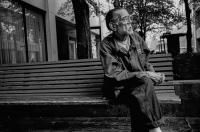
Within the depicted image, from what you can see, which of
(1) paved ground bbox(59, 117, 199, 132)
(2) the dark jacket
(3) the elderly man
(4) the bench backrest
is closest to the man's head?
(3) the elderly man

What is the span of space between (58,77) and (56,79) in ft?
0.16

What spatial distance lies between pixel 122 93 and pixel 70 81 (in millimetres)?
1925

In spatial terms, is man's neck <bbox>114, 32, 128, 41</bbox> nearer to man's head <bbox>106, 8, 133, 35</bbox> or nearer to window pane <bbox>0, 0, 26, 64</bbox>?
man's head <bbox>106, 8, 133, 35</bbox>

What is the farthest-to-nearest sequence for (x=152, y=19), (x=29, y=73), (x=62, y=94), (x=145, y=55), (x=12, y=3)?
(x=152, y=19), (x=12, y=3), (x=29, y=73), (x=62, y=94), (x=145, y=55)

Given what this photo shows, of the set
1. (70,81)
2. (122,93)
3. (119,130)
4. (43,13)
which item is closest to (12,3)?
(43,13)

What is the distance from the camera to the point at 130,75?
9.57ft

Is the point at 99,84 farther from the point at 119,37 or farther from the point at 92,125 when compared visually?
the point at 119,37

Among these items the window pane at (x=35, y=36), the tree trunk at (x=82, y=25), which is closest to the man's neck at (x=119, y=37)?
the tree trunk at (x=82, y=25)

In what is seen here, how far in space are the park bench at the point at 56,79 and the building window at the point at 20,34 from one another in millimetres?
3416

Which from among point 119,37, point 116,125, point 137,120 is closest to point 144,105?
point 137,120

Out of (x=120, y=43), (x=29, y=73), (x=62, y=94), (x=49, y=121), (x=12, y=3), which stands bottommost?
(x=49, y=121)

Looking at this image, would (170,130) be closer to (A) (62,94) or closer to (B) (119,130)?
(B) (119,130)

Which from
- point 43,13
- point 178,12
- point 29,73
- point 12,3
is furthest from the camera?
point 178,12

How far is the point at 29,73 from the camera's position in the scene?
5.11 metres
